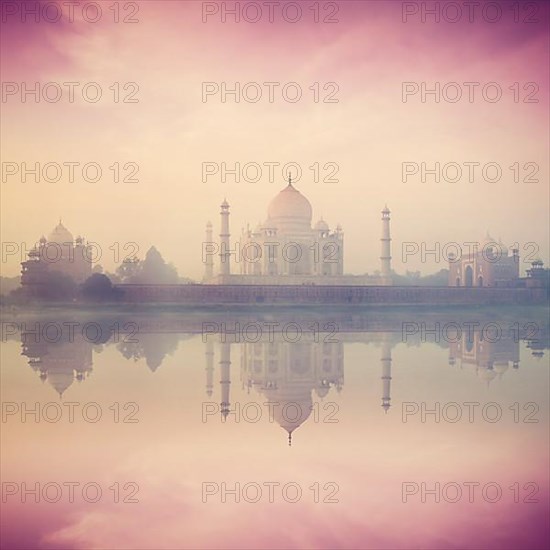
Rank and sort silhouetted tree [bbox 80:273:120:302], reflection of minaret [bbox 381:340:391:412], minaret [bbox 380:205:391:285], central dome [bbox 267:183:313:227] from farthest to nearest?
central dome [bbox 267:183:313:227]
minaret [bbox 380:205:391:285]
silhouetted tree [bbox 80:273:120:302]
reflection of minaret [bbox 381:340:391:412]

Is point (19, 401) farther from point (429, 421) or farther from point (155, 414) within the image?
point (429, 421)

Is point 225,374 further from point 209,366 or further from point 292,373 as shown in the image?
point 292,373

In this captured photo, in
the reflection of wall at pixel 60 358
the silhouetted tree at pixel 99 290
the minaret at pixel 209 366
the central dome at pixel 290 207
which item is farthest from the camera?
the central dome at pixel 290 207

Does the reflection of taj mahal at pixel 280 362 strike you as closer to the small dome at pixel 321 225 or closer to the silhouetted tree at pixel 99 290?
the silhouetted tree at pixel 99 290

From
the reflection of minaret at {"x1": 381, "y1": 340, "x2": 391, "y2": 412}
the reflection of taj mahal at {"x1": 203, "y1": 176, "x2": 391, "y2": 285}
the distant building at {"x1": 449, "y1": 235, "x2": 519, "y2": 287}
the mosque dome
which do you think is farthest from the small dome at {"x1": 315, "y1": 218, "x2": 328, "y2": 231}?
the reflection of minaret at {"x1": 381, "y1": 340, "x2": 391, "y2": 412}

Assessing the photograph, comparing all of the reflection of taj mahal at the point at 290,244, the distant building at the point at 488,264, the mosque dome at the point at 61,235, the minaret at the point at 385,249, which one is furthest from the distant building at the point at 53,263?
the distant building at the point at 488,264

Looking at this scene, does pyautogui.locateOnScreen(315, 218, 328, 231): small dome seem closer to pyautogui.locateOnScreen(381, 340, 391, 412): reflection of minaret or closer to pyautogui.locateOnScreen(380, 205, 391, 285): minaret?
pyautogui.locateOnScreen(380, 205, 391, 285): minaret
